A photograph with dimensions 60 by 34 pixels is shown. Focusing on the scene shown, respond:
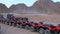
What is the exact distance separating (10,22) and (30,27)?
222 inches

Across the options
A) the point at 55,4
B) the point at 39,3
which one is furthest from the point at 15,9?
the point at 55,4

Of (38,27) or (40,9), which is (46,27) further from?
(40,9)

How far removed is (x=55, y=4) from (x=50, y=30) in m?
77.0

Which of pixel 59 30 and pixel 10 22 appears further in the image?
pixel 10 22

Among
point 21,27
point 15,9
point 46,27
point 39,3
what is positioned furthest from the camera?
point 15,9

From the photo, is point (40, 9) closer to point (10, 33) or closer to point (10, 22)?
point (10, 22)

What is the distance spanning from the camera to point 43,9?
294 feet

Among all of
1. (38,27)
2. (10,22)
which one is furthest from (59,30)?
(10,22)

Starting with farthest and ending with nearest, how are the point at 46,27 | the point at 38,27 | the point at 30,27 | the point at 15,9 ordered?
the point at 15,9
the point at 30,27
the point at 38,27
the point at 46,27

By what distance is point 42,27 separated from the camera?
14.3 meters

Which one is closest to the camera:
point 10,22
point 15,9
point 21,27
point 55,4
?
point 21,27

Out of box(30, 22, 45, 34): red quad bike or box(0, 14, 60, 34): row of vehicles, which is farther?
box(30, 22, 45, 34): red quad bike

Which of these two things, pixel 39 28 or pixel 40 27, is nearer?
pixel 40 27

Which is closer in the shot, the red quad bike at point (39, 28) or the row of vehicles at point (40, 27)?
the row of vehicles at point (40, 27)
